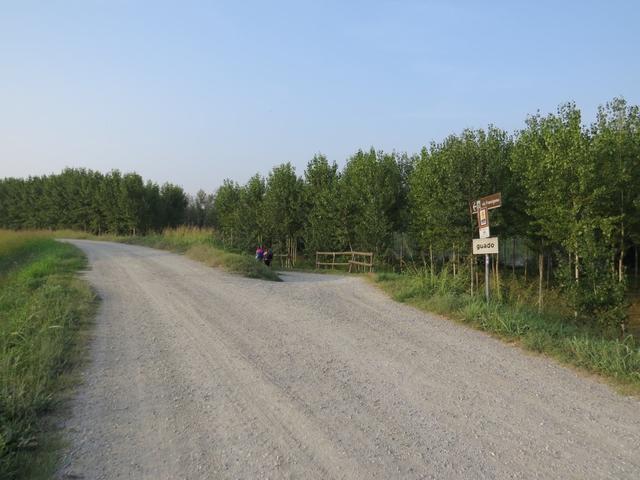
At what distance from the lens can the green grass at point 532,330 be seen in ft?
20.2

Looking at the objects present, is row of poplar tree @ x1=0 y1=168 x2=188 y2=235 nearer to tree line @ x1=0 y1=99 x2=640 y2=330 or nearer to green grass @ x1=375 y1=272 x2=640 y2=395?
tree line @ x1=0 y1=99 x2=640 y2=330

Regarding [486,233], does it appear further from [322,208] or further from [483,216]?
[322,208]

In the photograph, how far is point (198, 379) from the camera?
5.93m

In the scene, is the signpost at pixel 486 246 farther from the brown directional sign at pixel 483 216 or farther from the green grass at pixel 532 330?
the green grass at pixel 532 330

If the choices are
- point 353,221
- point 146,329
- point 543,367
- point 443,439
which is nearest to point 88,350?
point 146,329

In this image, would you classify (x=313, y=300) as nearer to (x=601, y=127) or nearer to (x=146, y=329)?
(x=146, y=329)

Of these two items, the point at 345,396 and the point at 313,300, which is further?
the point at 313,300

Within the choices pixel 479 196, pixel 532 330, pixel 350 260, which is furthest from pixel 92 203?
pixel 532 330

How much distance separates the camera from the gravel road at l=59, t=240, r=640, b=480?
3.90 meters

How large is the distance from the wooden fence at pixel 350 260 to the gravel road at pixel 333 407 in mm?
16988

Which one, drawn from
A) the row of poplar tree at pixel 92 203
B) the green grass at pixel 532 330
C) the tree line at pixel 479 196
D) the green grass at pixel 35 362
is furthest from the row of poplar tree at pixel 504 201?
the row of poplar tree at pixel 92 203

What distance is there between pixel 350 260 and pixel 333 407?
76.6ft

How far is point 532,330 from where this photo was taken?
25.7 ft

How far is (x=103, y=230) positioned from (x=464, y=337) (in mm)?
58385
